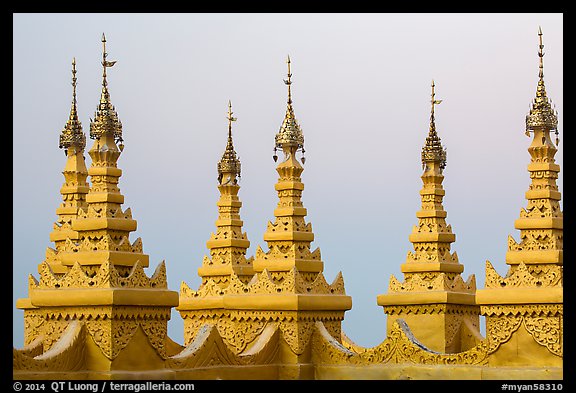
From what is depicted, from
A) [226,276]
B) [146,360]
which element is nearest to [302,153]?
[226,276]

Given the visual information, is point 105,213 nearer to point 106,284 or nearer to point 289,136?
point 106,284

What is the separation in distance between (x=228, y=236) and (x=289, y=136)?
235 inches

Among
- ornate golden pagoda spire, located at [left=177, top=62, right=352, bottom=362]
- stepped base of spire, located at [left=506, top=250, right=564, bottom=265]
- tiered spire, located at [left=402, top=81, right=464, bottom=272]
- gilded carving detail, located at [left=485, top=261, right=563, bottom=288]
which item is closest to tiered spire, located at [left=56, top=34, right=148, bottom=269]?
ornate golden pagoda spire, located at [left=177, top=62, right=352, bottom=362]

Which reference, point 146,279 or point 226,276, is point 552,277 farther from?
point 226,276

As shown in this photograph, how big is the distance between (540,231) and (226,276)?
10975 millimetres

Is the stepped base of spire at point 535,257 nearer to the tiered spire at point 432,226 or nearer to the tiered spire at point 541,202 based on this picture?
the tiered spire at point 541,202

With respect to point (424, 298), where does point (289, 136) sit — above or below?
above

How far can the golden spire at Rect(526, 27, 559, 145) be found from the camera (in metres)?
37.7

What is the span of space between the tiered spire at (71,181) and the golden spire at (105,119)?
24.7ft

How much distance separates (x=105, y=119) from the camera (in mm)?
35062

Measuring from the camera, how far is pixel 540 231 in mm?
36625

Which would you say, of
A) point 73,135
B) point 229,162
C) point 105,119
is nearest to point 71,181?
point 73,135

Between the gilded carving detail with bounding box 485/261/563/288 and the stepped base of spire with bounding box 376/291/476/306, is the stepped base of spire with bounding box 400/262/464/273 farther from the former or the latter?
the gilded carving detail with bounding box 485/261/563/288
